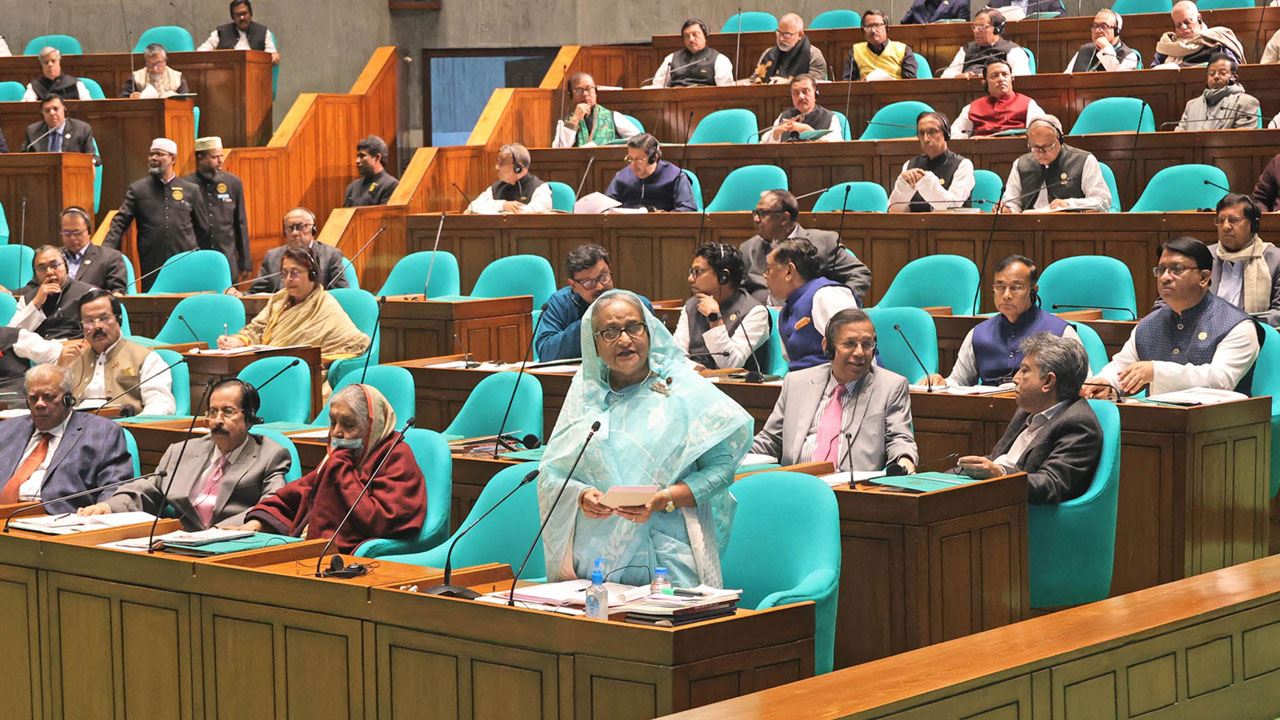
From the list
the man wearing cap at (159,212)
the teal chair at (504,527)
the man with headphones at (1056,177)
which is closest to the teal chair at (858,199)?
the man with headphones at (1056,177)

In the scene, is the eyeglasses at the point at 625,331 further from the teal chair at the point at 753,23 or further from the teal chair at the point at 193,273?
the teal chair at the point at 753,23

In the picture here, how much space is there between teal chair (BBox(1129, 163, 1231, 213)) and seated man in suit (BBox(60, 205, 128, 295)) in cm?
364

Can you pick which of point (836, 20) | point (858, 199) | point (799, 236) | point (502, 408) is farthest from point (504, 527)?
point (836, 20)

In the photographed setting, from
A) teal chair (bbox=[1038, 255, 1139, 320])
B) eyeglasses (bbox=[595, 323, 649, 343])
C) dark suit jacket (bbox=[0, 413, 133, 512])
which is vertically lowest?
dark suit jacket (bbox=[0, 413, 133, 512])

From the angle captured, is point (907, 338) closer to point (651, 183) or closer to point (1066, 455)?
point (1066, 455)

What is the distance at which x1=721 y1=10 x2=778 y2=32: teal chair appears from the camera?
26.4 feet

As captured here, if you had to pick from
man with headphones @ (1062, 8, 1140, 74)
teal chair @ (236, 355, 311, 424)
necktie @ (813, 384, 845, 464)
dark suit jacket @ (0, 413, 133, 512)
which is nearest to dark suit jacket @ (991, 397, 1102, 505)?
necktie @ (813, 384, 845, 464)

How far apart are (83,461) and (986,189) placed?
10.9 feet

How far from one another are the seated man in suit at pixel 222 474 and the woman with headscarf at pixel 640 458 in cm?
106

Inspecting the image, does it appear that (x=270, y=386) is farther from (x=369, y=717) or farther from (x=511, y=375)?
(x=369, y=717)

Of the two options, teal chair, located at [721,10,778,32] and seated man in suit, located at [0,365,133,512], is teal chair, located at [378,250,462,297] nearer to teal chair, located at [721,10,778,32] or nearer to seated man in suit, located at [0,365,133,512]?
seated man in suit, located at [0,365,133,512]

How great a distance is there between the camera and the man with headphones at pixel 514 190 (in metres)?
6.22

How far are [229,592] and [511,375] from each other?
4.84ft

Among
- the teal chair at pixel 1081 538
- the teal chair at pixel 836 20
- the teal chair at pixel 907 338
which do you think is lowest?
the teal chair at pixel 1081 538
